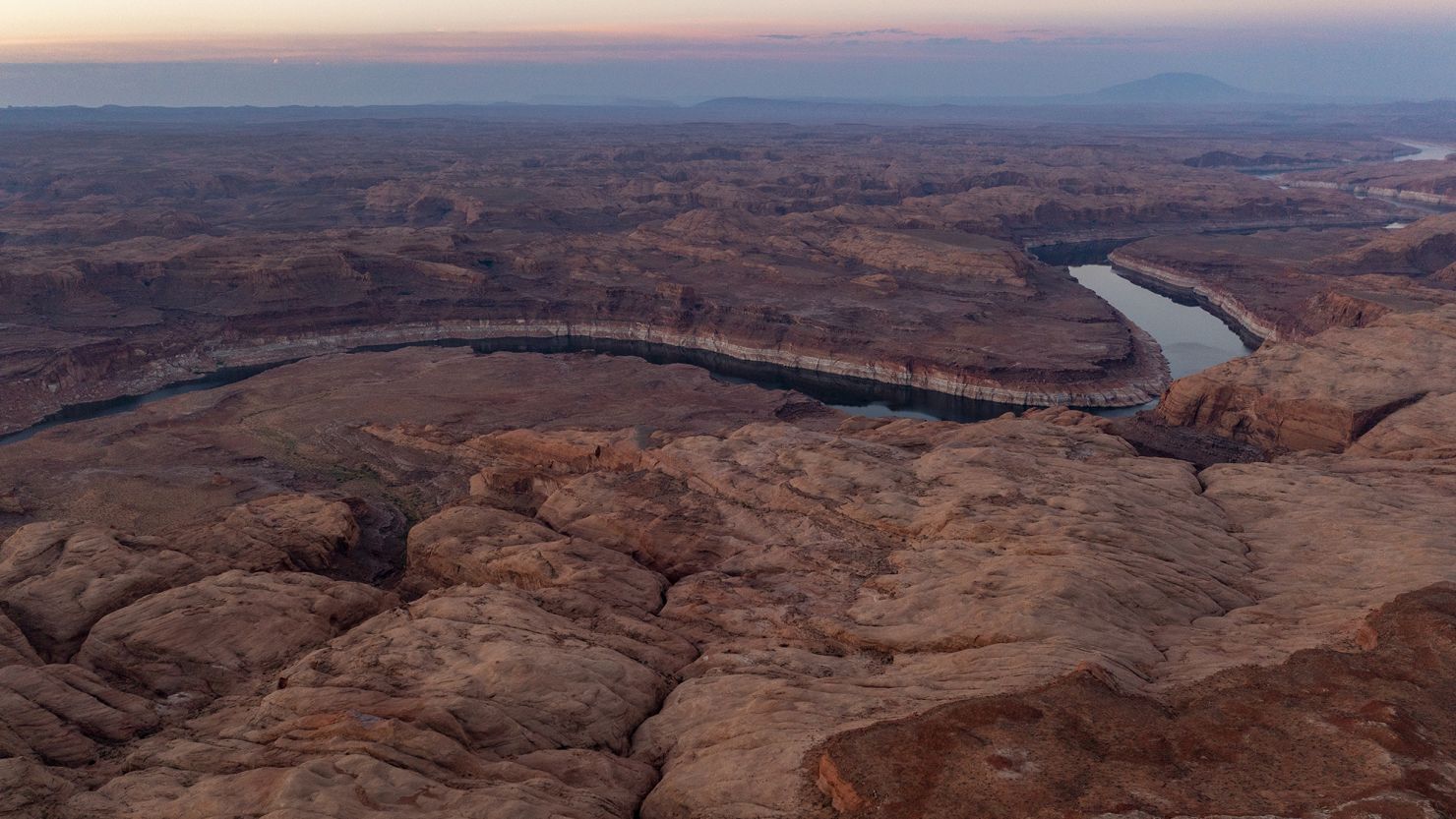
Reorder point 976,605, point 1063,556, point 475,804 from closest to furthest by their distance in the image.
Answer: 1. point 475,804
2. point 976,605
3. point 1063,556

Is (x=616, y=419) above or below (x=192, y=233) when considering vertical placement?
below

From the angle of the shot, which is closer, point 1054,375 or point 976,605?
point 976,605

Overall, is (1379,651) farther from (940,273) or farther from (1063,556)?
(940,273)

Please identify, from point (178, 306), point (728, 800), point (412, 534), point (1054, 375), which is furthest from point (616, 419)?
point (178, 306)

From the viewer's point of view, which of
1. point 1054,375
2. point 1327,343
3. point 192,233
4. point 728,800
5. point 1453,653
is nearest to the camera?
point 728,800

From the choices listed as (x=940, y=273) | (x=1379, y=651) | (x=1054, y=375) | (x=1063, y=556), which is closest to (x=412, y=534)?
(x=1063, y=556)

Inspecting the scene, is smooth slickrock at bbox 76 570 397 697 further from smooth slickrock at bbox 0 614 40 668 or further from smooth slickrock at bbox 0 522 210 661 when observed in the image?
smooth slickrock at bbox 0 522 210 661

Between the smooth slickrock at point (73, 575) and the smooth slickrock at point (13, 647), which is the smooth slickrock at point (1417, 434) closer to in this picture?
the smooth slickrock at point (73, 575)

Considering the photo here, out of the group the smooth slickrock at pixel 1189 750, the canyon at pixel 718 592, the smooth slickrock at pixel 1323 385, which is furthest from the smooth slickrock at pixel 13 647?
the smooth slickrock at pixel 1323 385
